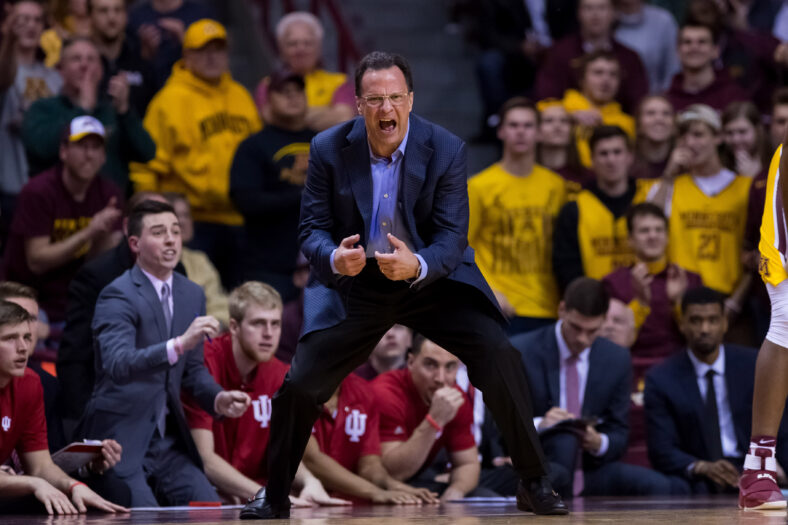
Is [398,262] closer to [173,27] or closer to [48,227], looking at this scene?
[48,227]

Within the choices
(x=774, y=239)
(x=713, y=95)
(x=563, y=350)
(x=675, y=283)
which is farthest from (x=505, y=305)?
(x=774, y=239)

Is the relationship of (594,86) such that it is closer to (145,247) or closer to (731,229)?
(731,229)

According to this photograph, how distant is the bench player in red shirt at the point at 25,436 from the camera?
5953 millimetres

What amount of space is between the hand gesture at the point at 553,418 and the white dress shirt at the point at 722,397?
1031 mm

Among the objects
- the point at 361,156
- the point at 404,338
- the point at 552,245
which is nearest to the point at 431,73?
the point at 552,245

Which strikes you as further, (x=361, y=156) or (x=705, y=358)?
(x=705, y=358)

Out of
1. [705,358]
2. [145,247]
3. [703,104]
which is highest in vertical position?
[703,104]

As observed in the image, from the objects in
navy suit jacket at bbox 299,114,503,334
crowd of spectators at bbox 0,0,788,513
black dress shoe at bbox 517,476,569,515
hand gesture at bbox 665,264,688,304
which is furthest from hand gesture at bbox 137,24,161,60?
black dress shoe at bbox 517,476,569,515

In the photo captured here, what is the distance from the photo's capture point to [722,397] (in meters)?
7.94

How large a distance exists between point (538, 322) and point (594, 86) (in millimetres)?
2244

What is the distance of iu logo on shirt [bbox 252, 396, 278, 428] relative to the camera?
7.05 m

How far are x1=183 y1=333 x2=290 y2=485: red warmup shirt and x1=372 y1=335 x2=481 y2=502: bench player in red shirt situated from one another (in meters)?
0.69

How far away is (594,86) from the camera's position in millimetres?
10055

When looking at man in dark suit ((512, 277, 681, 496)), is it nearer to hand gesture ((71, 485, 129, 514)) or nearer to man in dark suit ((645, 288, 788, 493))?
man in dark suit ((645, 288, 788, 493))
